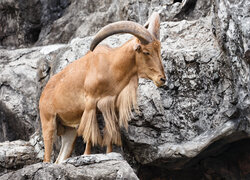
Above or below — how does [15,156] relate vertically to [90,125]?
below

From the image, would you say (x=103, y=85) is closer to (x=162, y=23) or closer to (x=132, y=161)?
(x=132, y=161)

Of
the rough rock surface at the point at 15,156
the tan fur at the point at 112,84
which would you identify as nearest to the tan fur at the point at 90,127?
the tan fur at the point at 112,84

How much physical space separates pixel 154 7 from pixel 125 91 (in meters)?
2.42

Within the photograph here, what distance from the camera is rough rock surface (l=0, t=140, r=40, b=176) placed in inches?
221

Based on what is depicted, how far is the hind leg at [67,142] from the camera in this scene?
18.1 ft

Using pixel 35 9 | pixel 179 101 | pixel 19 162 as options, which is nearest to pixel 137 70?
pixel 179 101

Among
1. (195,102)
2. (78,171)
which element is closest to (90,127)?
(78,171)

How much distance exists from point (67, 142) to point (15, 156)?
0.72 metres

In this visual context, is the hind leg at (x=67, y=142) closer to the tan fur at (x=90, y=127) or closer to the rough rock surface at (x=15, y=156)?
the rough rock surface at (x=15, y=156)

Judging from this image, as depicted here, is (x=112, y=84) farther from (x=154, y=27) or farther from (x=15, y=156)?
(x=15, y=156)

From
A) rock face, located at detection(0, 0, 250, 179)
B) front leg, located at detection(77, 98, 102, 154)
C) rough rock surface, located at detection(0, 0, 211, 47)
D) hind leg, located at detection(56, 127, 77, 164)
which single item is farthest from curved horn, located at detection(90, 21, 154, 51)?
rough rock surface, located at detection(0, 0, 211, 47)

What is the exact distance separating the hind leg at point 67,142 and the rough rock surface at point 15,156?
1.69ft

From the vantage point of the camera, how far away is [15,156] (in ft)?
18.8

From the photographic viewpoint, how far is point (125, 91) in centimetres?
487
